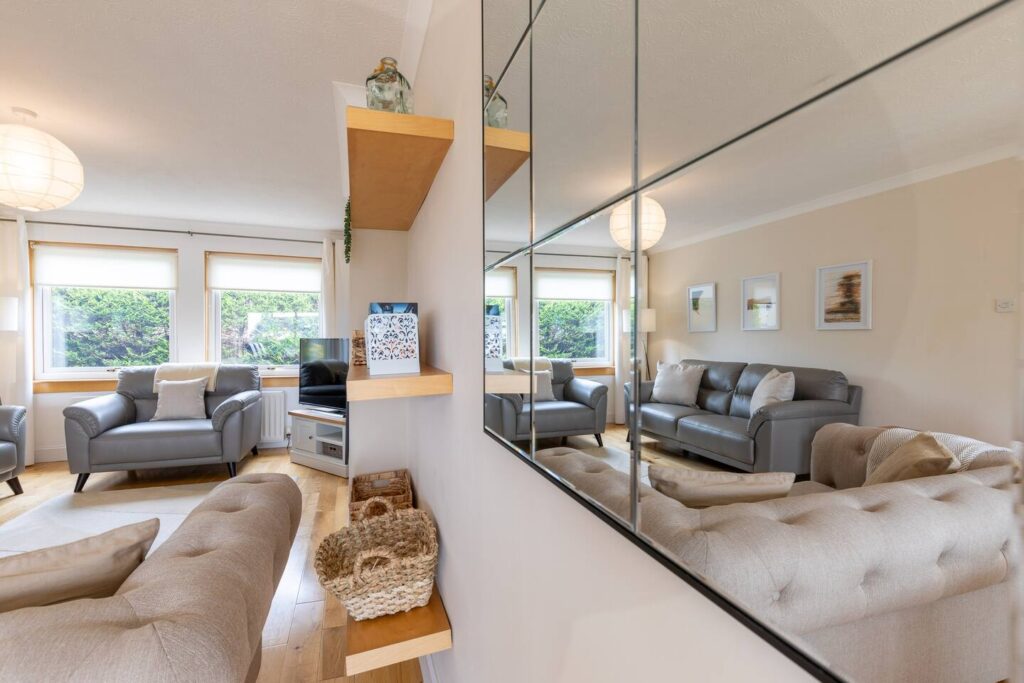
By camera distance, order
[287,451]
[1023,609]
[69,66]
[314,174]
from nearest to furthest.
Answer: [1023,609]
[69,66]
[314,174]
[287,451]

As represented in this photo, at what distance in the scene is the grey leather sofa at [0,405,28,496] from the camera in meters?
3.16

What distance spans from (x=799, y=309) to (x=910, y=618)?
0.56ft

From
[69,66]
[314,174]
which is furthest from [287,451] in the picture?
[69,66]

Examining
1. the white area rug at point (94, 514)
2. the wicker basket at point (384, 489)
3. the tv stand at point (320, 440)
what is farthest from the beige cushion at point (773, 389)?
the tv stand at point (320, 440)

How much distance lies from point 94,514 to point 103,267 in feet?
Answer: 8.27

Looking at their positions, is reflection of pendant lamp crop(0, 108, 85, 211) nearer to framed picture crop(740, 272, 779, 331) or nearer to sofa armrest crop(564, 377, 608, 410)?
sofa armrest crop(564, 377, 608, 410)

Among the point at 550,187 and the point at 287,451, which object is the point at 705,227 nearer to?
the point at 550,187

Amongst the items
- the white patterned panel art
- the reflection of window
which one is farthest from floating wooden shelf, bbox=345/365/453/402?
the reflection of window

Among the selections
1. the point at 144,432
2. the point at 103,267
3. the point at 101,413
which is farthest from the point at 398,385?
the point at 103,267

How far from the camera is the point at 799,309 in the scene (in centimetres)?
30

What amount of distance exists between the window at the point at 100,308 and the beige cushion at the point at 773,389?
5.57 meters

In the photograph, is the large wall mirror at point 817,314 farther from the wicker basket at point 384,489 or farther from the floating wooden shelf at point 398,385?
the wicker basket at point 384,489

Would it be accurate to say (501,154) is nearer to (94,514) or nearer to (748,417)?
(748,417)

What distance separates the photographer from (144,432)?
3547mm
